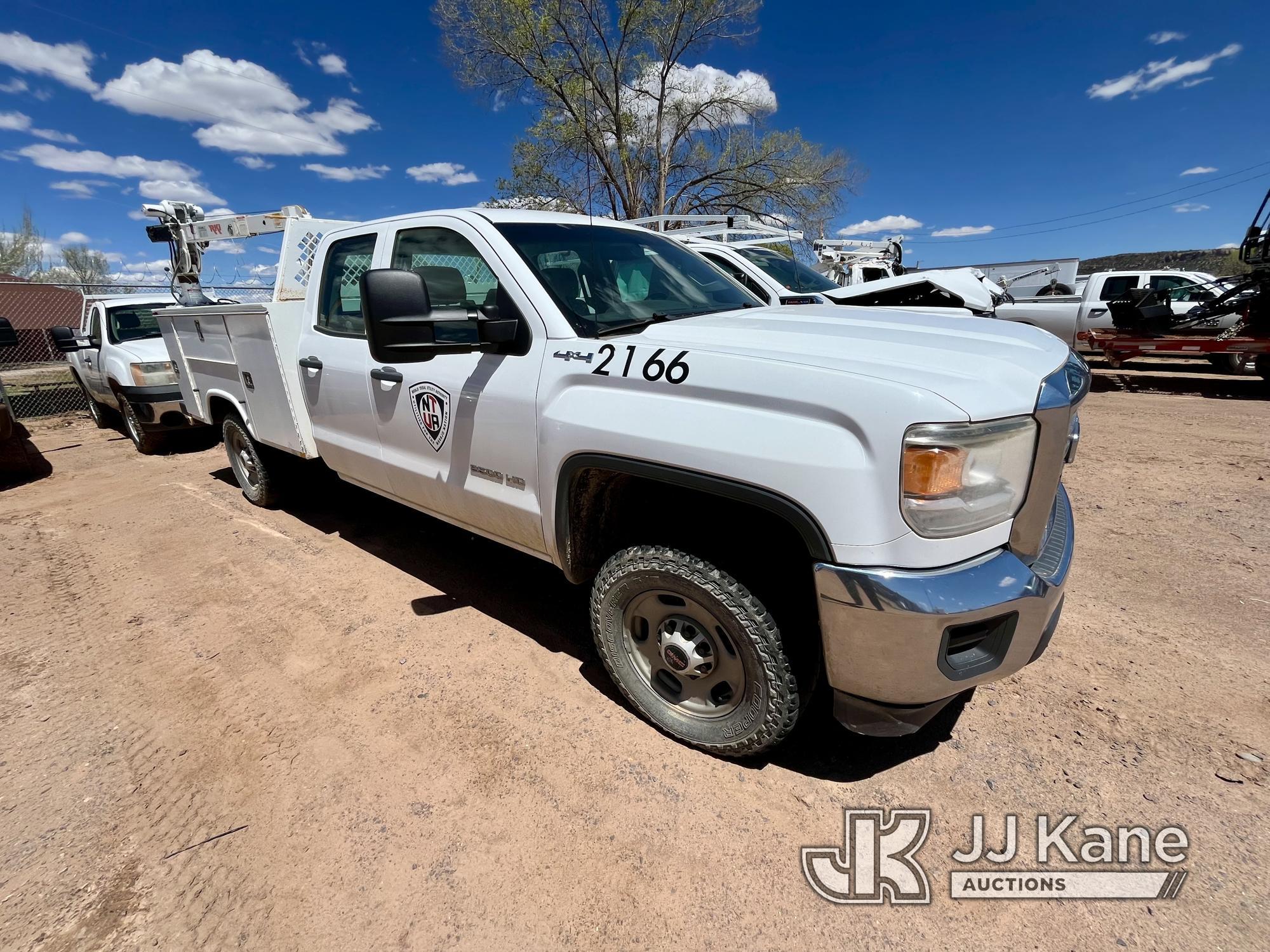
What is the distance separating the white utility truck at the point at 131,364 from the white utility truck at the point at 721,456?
203 inches

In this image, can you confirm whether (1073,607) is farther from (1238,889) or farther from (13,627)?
(13,627)

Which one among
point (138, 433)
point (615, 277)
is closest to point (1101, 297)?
point (615, 277)

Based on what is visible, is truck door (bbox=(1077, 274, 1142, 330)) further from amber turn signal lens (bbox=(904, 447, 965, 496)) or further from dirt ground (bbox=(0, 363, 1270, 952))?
amber turn signal lens (bbox=(904, 447, 965, 496))

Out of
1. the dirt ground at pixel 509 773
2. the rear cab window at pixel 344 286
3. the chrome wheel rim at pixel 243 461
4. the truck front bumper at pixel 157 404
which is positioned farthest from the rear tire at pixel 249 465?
the truck front bumper at pixel 157 404

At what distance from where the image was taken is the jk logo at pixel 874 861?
5.92ft

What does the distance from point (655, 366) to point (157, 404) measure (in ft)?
24.2

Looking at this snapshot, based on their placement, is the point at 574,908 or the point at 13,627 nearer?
the point at 574,908

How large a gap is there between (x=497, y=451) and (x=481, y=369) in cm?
36

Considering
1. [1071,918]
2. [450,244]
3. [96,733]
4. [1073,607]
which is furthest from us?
[1073,607]

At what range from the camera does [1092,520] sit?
4277mm

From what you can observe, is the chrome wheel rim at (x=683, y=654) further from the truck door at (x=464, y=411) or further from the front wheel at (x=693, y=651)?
the truck door at (x=464, y=411)

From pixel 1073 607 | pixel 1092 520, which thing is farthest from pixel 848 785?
pixel 1092 520

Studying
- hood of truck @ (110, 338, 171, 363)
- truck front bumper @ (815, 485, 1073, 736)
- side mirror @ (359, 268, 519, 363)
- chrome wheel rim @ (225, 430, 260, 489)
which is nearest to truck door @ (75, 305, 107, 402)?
hood of truck @ (110, 338, 171, 363)

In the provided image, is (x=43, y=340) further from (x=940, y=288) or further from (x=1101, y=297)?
(x=1101, y=297)
